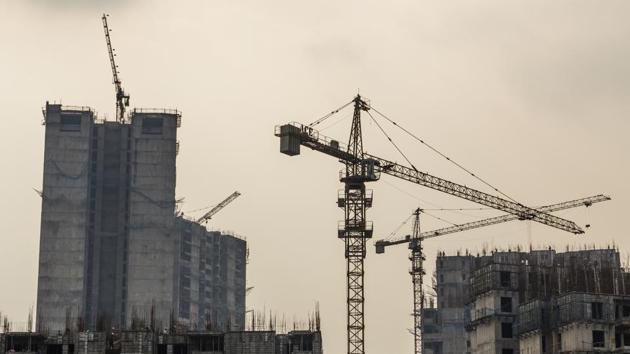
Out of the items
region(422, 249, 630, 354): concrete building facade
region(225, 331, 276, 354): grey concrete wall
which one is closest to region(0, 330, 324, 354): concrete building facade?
region(225, 331, 276, 354): grey concrete wall

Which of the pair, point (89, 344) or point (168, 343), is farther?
point (168, 343)

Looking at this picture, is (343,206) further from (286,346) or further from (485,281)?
(286,346)

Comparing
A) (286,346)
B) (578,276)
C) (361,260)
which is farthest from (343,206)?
(286,346)

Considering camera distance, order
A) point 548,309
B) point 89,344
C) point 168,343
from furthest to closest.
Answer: point 548,309
point 168,343
point 89,344

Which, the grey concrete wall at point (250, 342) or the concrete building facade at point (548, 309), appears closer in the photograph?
the grey concrete wall at point (250, 342)

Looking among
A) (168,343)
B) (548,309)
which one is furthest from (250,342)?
(548,309)

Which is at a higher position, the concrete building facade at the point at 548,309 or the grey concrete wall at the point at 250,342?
the concrete building facade at the point at 548,309

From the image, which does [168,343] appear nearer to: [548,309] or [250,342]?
[250,342]

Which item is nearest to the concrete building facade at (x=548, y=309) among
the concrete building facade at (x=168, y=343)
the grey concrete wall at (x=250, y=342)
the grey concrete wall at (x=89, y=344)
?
A: the concrete building facade at (x=168, y=343)

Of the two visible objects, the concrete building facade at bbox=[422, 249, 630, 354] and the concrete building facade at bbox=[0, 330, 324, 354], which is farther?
the concrete building facade at bbox=[422, 249, 630, 354]

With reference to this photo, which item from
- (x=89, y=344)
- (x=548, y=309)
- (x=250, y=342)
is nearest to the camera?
(x=89, y=344)

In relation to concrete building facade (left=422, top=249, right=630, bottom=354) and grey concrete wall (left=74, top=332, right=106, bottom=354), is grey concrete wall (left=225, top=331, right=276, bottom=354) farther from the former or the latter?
concrete building facade (left=422, top=249, right=630, bottom=354)

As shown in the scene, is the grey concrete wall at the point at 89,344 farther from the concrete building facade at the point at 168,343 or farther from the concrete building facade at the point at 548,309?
the concrete building facade at the point at 548,309

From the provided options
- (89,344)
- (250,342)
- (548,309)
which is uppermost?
(548,309)
